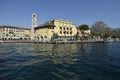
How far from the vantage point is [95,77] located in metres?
13.8

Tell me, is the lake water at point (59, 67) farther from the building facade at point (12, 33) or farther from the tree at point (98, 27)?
the tree at point (98, 27)

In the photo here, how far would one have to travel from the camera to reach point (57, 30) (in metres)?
124

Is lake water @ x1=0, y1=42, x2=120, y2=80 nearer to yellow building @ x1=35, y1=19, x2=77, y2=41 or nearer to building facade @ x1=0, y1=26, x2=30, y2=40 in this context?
yellow building @ x1=35, y1=19, x2=77, y2=41

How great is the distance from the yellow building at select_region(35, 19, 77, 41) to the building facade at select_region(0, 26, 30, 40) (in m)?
26.2

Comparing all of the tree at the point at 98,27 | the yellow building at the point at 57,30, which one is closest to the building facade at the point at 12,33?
the yellow building at the point at 57,30

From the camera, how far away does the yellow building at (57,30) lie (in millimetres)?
122938

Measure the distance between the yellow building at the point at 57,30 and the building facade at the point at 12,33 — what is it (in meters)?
26.2

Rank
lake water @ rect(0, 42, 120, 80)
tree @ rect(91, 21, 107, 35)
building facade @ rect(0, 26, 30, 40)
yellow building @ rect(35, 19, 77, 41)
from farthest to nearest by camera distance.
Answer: tree @ rect(91, 21, 107, 35) → building facade @ rect(0, 26, 30, 40) → yellow building @ rect(35, 19, 77, 41) → lake water @ rect(0, 42, 120, 80)

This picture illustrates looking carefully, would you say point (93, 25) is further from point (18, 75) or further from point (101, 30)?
point (18, 75)

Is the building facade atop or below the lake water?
atop

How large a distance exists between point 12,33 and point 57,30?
5055 centimetres

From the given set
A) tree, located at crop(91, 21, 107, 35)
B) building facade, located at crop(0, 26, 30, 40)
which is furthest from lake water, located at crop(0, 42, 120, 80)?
tree, located at crop(91, 21, 107, 35)

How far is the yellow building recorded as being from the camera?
122938 millimetres

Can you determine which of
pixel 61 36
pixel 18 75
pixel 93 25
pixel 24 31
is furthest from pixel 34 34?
pixel 18 75
